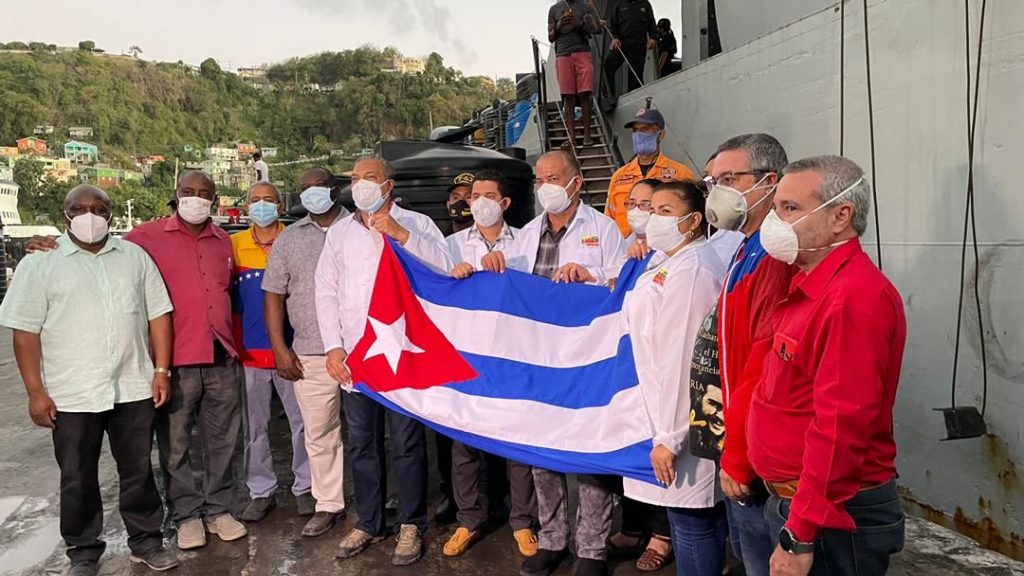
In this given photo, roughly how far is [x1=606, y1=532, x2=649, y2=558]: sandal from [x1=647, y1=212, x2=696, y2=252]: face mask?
1728mm

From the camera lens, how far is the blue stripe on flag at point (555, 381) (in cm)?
311

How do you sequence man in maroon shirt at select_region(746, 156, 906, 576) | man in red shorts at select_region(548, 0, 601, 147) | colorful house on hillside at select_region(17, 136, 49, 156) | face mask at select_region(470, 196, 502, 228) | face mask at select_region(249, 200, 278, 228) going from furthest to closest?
1. colorful house on hillside at select_region(17, 136, 49, 156)
2. man in red shorts at select_region(548, 0, 601, 147)
3. face mask at select_region(249, 200, 278, 228)
4. face mask at select_region(470, 196, 502, 228)
5. man in maroon shirt at select_region(746, 156, 906, 576)

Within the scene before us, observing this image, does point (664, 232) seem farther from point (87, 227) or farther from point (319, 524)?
point (87, 227)

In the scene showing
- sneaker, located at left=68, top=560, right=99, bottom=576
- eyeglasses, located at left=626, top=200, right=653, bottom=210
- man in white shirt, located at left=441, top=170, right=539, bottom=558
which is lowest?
sneaker, located at left=68, top=560, right=99, bottom=576

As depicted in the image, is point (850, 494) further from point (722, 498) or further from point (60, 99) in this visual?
point (60, 99)

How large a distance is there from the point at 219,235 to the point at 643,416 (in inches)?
106

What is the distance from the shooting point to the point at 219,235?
415 cm

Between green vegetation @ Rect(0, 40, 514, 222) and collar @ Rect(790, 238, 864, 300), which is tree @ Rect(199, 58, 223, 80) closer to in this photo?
green vegetation @ Rect(0, 40, 514, 222)

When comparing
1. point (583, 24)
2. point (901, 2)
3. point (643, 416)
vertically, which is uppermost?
point (583, 24)

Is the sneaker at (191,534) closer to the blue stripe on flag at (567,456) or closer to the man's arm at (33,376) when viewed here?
the man's arm at (33,376)

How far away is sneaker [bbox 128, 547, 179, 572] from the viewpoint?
3.65 meters

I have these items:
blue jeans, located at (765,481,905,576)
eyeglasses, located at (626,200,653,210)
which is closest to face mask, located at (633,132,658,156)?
eyeglasses, located at (626,200,653,210)

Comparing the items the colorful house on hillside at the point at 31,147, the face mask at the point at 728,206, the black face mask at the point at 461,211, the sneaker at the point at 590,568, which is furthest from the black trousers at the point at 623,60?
the colorful house on hillside at the point at 31,147

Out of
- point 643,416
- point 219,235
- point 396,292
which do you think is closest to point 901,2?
point 643,416
